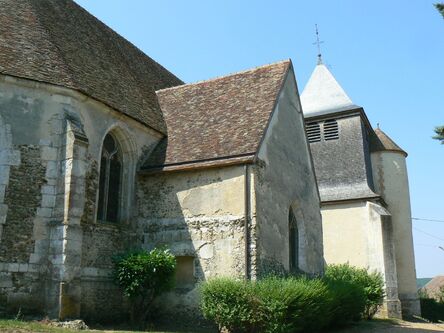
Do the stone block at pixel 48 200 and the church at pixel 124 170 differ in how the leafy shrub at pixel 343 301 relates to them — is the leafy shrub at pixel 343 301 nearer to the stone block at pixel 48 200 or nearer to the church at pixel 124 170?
the church at pixel 124 170

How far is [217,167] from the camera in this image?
12633 mm

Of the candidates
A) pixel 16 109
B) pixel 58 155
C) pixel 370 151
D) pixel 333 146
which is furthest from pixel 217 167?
pixel 370 151

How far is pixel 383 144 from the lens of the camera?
82.2ft

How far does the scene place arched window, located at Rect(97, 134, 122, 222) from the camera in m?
12.7

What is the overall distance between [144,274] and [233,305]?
242 cm

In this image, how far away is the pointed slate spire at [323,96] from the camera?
25.6 meters

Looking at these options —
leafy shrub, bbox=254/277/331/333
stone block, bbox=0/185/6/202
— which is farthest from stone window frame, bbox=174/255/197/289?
stone block, bbox=0/185/6/202

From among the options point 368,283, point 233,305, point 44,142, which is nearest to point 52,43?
point 44,142

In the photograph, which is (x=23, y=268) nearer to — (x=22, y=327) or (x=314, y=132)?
(x=22, y=327)

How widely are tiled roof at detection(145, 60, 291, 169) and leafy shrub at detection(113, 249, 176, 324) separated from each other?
280 centimetres

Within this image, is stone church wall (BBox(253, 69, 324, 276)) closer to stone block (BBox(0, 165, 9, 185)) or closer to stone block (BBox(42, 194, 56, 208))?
stone block (BBox(42, 194, 56, 208))

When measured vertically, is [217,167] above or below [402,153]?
below

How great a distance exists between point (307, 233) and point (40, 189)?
8591mm

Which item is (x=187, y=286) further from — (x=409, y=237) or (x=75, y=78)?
(x=409, y=237)
